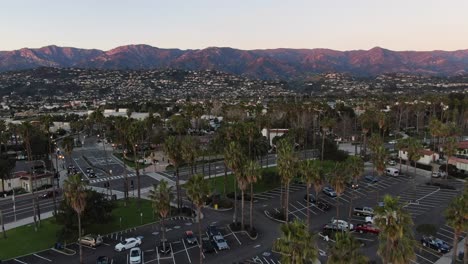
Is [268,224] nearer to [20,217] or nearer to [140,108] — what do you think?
[20,217]

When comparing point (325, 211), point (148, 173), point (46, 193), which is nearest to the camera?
point (325, 211)

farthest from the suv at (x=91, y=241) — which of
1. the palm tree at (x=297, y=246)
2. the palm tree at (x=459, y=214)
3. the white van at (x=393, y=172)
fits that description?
the white van at (x=393, y=172)

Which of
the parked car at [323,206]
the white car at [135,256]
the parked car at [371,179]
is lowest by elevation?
the parked car at [371,179]

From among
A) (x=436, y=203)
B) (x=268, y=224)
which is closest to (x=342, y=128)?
(x=436, y=203)

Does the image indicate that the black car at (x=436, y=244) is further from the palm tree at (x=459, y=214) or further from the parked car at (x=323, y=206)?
the parked car at (x=323, y=206)

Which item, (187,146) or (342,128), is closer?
(187,146)

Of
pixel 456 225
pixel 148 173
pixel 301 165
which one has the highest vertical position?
pixel 301 165

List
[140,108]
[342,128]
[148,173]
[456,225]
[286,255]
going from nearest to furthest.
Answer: [286,255] → [456,225] → [148,173] → [342,128] → [140,108]
